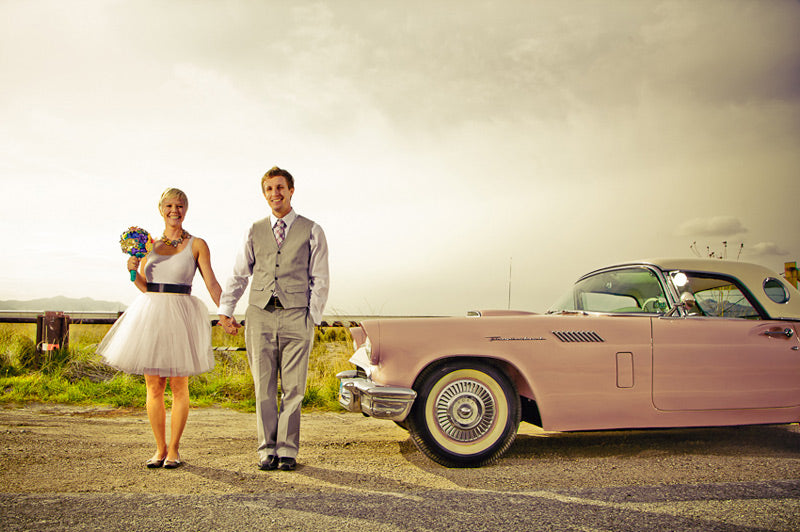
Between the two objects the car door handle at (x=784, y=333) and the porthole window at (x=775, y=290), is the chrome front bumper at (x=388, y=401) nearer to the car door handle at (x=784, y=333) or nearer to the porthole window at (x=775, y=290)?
the car door handle at (x=784, y=333)

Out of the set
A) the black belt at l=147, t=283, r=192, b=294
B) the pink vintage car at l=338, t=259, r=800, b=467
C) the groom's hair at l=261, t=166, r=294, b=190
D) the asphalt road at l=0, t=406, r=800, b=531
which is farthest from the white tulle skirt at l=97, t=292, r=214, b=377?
the pink vintage car at l=338, t=259, r=800, b=467

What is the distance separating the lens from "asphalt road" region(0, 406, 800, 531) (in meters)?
3.00

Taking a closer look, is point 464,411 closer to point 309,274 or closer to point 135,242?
point 309,274

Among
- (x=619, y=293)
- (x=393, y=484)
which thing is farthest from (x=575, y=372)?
(x=393, y=484)

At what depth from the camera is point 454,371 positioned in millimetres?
4223

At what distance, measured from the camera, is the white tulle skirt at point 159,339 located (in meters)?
3.97

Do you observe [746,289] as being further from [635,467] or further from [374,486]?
[374,486]

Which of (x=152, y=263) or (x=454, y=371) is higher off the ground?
(x=152, y=263)

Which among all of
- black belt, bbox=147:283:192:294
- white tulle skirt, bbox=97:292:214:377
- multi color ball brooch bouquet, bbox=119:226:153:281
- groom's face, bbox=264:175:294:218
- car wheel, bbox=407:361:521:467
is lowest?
car wheel, bbox=407:361:521:467

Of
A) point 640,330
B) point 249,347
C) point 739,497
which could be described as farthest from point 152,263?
point 739,497

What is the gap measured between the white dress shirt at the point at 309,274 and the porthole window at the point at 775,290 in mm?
3915

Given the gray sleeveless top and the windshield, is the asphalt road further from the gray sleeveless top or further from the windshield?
the gray sleeveless top

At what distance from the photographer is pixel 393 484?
369cm

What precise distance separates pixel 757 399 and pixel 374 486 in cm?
326
